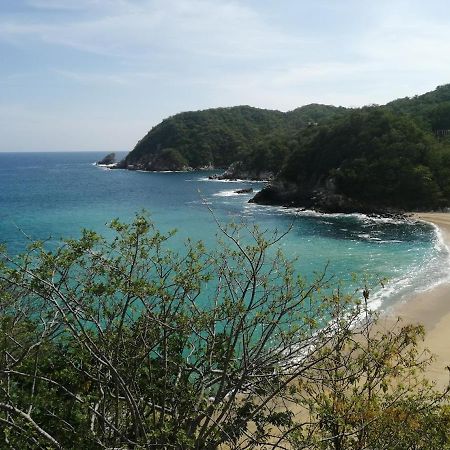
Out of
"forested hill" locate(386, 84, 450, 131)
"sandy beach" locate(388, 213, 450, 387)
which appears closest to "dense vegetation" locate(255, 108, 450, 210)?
"forested hill" locate(386, 84, 450, 131)

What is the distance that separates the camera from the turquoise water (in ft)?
102

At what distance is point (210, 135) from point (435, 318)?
130416mm

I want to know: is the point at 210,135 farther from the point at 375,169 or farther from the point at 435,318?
the point at 435,318

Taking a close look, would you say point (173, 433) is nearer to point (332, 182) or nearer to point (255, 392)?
point (255, 392)

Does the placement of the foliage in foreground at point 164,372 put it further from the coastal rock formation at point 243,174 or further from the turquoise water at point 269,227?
the coastal rock formation at point 243,174

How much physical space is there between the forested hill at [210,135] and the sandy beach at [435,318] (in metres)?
100

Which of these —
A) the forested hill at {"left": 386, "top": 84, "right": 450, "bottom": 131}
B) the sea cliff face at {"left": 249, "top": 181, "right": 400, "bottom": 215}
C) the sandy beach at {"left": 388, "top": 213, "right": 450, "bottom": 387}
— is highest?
the forested hill at {"left": 386, "top": 84, "right": 450, "bottom": 131}

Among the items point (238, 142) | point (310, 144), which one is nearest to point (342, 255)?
point (310, 144)

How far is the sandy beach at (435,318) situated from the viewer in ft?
55.4

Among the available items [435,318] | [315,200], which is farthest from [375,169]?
[435,318]

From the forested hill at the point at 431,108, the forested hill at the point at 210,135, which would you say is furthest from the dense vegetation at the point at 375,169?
the forested hill at the point at 210,135

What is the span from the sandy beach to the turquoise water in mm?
1130

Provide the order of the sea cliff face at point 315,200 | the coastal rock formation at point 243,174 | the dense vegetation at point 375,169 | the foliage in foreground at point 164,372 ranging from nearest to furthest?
1. the foliage in foreground at point 164,372
2. the dense vegetation at point 375,169
3. the sea cliff face at point 315,200
4. the coastal rock formation at point 243,174

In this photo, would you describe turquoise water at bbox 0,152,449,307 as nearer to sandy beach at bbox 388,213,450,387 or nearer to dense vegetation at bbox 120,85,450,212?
sandy beach at bbox 388,213,450,387
